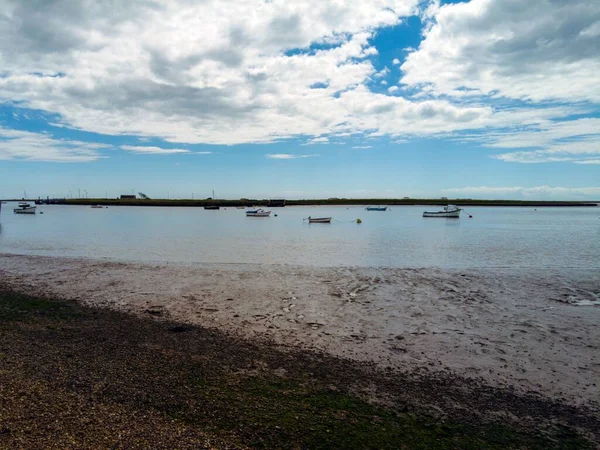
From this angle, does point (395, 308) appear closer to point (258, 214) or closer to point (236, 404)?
point (236, 404)

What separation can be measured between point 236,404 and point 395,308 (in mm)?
9961

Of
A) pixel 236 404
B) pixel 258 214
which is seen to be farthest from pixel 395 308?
pixel 258 214

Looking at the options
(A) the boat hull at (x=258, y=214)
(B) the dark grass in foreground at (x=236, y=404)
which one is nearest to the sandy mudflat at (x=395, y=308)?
(B) the dark grass in foreground at (x=236, y=404)

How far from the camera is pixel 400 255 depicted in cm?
3425

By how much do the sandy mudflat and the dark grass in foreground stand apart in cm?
132

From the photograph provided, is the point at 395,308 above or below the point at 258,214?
below

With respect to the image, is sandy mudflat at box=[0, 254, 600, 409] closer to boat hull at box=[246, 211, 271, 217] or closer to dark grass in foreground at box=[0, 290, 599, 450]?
dark grass in foreground at box=[0, 290, 599, 450]

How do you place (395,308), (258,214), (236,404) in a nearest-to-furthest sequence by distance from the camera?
(236,404) < (395,308) < (258,214)

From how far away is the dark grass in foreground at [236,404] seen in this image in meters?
6.10

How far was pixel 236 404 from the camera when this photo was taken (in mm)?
7199

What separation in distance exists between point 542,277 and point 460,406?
1865 centimetres

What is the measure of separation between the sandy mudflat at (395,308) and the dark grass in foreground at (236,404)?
1.32 metres

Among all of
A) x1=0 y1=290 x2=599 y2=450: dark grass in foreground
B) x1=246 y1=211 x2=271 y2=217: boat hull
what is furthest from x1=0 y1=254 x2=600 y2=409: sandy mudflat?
x1=246 y1=211 x2=271 y2=217: boat hull

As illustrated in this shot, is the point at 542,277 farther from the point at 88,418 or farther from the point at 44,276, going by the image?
the point at 44,276
